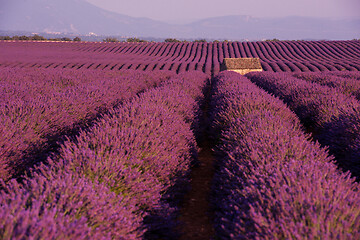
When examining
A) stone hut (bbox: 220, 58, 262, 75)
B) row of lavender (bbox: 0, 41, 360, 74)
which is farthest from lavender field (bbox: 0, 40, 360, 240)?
row of lavender (bbox: 0, 41, 360, 74)

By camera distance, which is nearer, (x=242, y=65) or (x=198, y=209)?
(x=198, y=209)

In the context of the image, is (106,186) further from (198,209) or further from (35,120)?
(35,120)

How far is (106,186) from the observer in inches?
98.6

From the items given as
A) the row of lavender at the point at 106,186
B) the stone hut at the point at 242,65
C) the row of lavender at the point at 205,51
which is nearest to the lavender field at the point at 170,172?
the row of lavender at the point at 106,186

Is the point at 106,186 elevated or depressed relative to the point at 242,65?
depressed

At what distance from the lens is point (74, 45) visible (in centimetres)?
4288

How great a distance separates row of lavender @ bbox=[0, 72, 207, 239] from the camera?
67.7 inches

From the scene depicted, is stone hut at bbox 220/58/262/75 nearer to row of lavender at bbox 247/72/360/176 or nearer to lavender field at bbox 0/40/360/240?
row of lavender at bbox 247/72/360/176

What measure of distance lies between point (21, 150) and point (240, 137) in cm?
279

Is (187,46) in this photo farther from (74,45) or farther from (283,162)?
(283,162)

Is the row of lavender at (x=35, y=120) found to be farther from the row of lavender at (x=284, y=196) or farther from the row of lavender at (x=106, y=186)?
the row of lavender at (x=284, y=196)

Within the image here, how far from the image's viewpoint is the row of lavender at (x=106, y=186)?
1.72 meters

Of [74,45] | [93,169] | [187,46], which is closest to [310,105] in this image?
[93,169]

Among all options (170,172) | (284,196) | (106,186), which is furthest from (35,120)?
(284,196)
